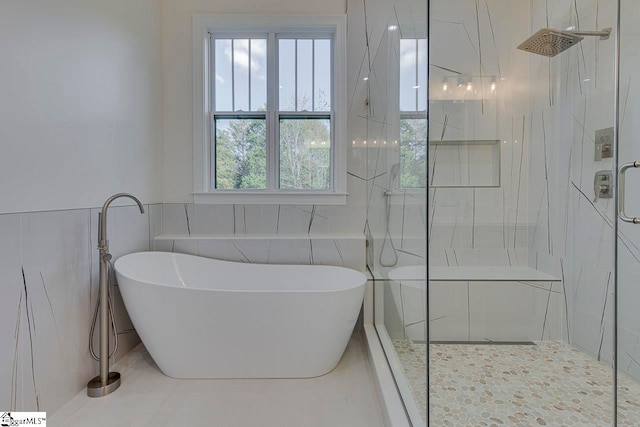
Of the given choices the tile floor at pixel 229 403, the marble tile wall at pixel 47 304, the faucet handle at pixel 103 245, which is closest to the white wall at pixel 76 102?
the marble tile wall at pixel 47 304

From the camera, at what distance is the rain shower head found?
164cm

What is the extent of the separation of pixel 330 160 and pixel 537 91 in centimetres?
147

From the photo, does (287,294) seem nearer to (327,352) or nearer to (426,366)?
(327,352)

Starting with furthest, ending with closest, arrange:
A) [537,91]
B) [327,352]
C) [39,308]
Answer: [537,91]
[327,352]
[39,308]

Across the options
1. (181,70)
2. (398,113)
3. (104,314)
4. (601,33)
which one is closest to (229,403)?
(104,314)

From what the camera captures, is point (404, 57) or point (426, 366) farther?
point (404, 57)

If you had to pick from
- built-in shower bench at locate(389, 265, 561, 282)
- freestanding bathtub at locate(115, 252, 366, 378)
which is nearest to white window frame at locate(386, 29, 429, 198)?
built-in shower bench at locate(389, 265, 561, 282)

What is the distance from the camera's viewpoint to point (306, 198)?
255 cm

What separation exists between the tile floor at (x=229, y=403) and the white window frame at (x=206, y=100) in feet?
4.19

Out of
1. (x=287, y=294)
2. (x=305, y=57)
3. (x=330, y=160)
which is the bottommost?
(x=287, y=294)

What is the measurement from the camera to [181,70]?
8.30 feet

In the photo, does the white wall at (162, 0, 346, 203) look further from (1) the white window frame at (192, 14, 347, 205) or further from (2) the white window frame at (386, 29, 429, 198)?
(2) the white window frame at (386, 29, 429, 198)

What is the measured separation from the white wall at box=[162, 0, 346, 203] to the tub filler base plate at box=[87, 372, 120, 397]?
4.33 ft

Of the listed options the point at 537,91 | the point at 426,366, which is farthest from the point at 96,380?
the point at 537,91
